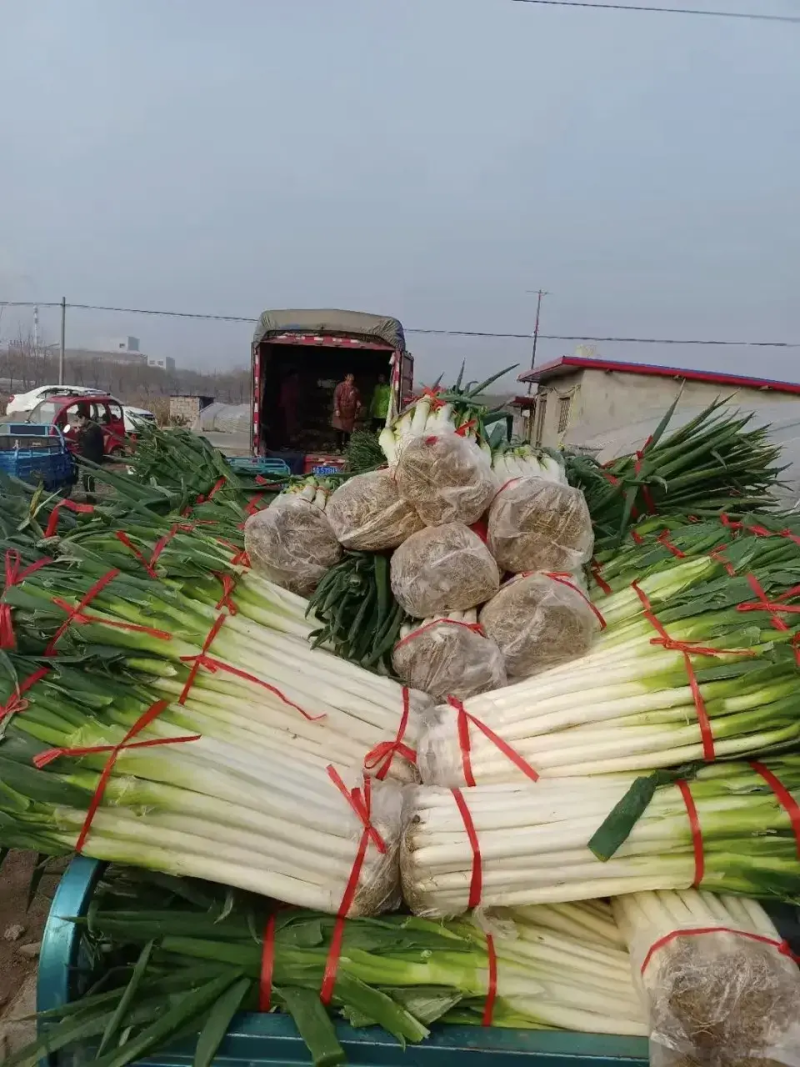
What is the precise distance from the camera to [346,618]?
233 centimetres

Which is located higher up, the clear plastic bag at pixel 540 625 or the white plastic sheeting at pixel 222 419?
the clear plastic bag at pixel 540 625

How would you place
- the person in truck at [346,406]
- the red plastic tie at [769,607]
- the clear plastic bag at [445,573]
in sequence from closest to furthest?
1. the red plastic tie at [769,607]
2. the clear plastic bag at [445,573]
3. the person in truck at [346,406]

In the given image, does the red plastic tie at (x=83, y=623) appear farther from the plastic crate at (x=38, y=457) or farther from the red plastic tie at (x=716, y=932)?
the plastic crate at (x=38, y=457)

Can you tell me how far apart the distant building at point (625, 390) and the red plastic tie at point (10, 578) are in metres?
12.7

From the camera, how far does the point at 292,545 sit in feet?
7.84

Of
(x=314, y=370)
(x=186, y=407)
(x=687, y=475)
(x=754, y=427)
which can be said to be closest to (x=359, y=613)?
(x=687, y=475)

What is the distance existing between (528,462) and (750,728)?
1256 millimetres

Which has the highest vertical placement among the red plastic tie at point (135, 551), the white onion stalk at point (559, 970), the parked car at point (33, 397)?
the red plastic tie at point (135, 551)

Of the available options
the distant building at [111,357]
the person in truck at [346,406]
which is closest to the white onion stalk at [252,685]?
the person in truck at [346,406]

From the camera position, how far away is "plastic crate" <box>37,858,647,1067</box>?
4.67 ft

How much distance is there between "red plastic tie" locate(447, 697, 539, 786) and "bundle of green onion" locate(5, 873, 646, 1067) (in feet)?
1.09

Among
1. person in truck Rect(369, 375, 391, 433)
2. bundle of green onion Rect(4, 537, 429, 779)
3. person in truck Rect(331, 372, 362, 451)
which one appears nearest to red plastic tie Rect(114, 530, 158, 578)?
bundle of green onion Rect(4, 537, 429, 779)

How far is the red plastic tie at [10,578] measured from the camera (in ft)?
5.67

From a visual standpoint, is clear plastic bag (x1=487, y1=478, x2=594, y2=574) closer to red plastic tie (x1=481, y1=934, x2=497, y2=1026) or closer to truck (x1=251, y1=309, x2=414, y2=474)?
red plastic tie (x1=481, y1=934, x2=497, y2=1026)
